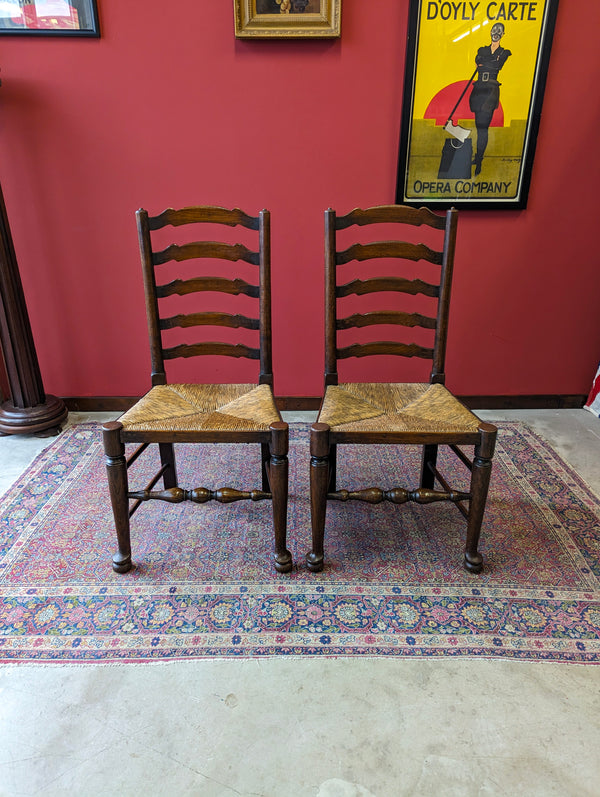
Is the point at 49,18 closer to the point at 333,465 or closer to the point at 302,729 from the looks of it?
the point at 333,465

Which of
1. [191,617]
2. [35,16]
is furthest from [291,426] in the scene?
[35,16]

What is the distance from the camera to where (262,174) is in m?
2.50

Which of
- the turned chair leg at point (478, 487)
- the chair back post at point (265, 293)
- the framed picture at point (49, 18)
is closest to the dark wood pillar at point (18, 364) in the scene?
the framed picture at point (49, 18)

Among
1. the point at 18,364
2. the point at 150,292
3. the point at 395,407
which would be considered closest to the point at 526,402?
the point at 395,407

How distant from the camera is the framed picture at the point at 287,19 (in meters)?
2.22

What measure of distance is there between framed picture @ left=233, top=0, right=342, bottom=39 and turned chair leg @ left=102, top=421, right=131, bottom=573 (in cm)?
190

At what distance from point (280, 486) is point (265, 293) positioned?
70cm

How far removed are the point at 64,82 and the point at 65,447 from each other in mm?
1710

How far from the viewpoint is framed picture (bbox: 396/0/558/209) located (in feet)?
7.47

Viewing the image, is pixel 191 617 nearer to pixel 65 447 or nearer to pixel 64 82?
pixel 65 447

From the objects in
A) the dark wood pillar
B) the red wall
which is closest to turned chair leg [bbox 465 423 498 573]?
the red wall

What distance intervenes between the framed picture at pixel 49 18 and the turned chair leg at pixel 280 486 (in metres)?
2.10

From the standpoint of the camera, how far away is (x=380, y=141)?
246 centimetres

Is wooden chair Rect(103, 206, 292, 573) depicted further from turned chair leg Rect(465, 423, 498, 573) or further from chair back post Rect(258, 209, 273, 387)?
turned chair leg Rect(465, 423, 498, 573)
